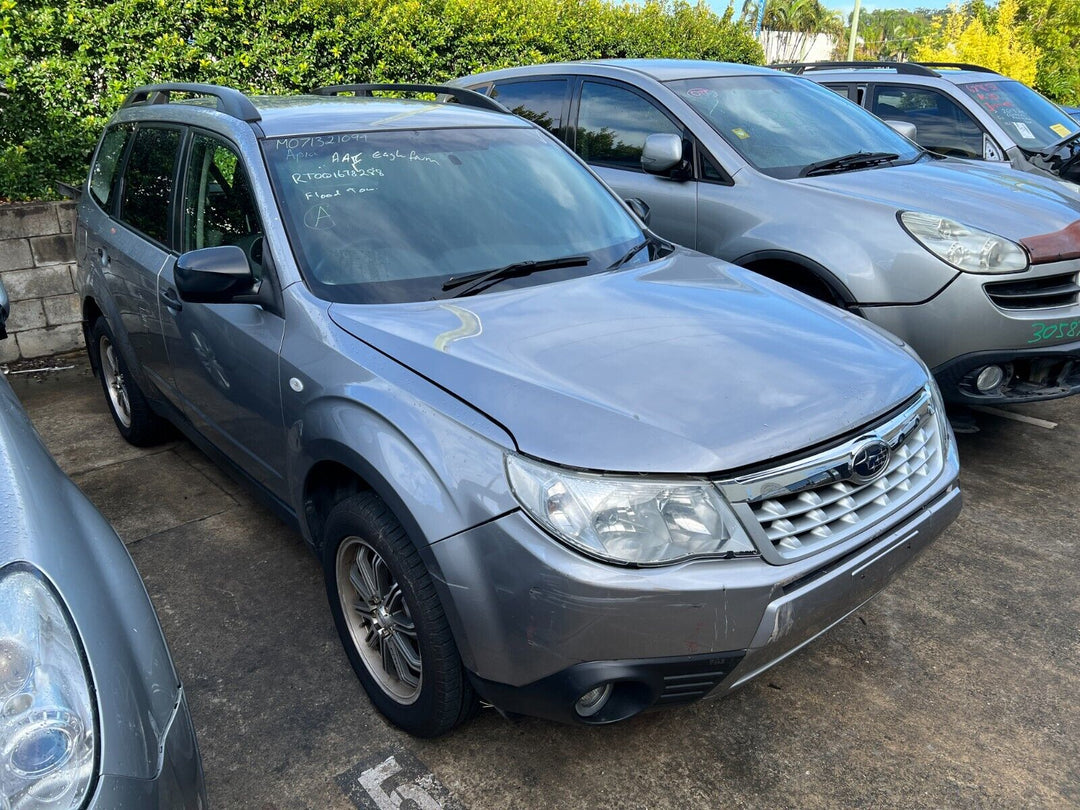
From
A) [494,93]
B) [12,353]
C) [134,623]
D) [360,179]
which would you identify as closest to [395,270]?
[360,179]

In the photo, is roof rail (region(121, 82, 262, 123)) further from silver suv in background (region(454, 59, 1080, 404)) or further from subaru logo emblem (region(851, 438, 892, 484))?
subaru logo emblem (region(851, 438, 892, 484))

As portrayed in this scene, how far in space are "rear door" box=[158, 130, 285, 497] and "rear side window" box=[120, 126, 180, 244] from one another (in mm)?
173

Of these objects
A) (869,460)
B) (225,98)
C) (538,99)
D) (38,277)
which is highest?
(225,98)

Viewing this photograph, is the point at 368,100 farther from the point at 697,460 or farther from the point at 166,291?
the point at 697,460

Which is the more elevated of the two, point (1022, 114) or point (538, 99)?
point (538, 99)

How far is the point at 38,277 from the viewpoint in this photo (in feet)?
19.1

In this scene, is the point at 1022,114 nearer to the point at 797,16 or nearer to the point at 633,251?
the point at 633,251

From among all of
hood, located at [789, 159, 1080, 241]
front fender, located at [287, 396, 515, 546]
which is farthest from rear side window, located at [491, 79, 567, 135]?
front fender, located at [287, 396, 515, 546]

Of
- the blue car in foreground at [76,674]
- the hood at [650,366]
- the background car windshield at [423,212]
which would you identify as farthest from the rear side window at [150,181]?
the blue car in foreground at [76,674]

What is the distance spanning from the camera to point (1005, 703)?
261 cm

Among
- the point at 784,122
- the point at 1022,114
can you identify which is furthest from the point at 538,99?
the point at 1022,114

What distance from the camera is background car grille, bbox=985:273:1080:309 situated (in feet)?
12.5

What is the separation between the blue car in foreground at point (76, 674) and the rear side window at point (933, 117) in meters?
6.47

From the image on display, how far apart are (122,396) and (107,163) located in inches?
46.2
